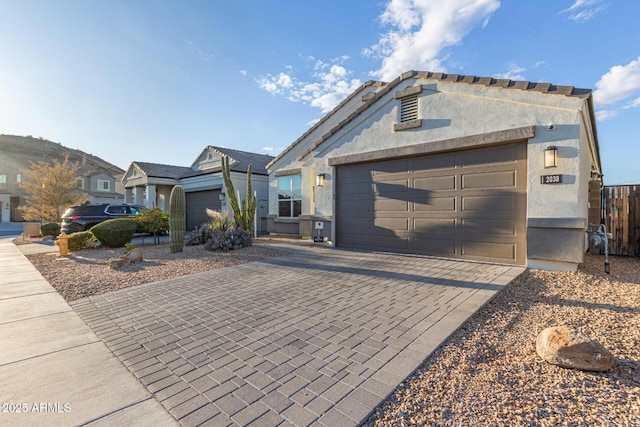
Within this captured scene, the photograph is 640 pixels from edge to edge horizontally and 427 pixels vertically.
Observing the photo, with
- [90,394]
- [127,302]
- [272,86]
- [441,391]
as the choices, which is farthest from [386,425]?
[272,86]

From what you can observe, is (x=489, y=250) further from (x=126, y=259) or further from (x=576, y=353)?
(x=126, y=259)

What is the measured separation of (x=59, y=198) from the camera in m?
16.2

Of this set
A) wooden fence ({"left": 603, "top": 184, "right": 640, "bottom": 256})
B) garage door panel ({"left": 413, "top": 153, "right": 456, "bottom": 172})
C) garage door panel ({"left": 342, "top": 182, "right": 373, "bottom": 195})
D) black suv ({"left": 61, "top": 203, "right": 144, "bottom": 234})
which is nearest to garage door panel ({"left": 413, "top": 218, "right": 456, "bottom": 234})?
garage door panel ({"left": 413, "top": 153, "right": 456, "bottom": 172})

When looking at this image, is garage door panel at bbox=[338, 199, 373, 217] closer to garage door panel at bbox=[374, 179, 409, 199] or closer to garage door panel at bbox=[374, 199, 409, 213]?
garage door panel at bbox=[374, 199, 409, 213]

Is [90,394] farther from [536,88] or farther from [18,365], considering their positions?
[536,88]

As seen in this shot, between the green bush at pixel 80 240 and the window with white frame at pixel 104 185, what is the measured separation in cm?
3384

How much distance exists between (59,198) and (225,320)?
18870mm

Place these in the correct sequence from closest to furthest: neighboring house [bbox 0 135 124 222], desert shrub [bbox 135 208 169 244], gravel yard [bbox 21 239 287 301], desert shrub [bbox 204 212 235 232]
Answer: gravel yard [bbox 21 239 287 301] < desert shrub [bbox 204 212 235 232] < desert shrub [bbox 135 208 169 244] < neighboring house [bbox 0 135 124 222]

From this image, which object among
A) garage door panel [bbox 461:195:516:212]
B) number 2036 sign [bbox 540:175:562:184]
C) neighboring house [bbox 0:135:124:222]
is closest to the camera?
number 2036 sign [bbox 540:175:562:184]

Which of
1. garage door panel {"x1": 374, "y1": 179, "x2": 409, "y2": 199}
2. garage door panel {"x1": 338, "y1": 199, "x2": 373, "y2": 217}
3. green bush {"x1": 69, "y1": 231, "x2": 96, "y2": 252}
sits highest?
garage door panel {"x1": 374, "y1": 179, "x2": 409, "y2": 199}

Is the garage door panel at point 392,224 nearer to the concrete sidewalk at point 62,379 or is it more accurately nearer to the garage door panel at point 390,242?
the garage door panel at point 390,242

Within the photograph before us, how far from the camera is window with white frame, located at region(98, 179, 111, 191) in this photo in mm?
36719

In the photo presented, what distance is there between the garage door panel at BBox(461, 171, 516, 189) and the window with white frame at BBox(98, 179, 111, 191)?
4423 centimetres

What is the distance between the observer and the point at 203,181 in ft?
57.7
